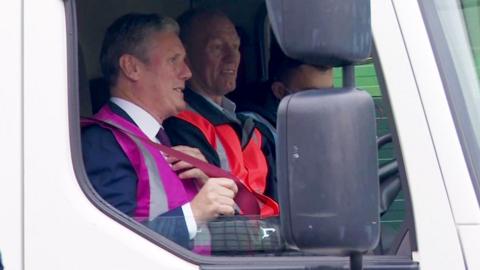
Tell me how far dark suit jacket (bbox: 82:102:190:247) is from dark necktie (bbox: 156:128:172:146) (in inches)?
6.7

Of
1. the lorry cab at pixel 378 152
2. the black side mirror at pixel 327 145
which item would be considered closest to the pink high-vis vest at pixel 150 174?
the lorry cab at pixel 378 152

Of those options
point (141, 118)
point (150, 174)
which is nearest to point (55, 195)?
point (150, 174)

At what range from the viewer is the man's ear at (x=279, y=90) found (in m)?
3.57

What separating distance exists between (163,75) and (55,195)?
644mm

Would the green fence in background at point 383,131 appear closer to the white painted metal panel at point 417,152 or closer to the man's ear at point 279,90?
the white painted metal panel at point 417,152

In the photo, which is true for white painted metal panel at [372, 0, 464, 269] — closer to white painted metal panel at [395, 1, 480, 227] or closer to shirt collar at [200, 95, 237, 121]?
white painted metal panel at [395, 1, 480, 227]

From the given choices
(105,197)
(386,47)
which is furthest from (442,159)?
(105,197)

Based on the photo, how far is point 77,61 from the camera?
2861 mm

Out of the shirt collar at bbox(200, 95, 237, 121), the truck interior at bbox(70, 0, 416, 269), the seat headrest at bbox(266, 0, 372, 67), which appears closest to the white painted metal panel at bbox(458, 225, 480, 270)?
the truck interior at bbox(70, 0, 416, 269)

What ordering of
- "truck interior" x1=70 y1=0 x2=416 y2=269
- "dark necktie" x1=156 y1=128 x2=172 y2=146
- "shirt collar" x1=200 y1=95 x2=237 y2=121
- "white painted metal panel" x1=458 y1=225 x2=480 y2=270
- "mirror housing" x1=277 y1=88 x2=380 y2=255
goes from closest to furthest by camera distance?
"mirror housing" x1=277 y1=88 x2=380 y2=255 < "white painted metal panel" x1=458 y1=225 x2=480 y2=270 < "truck interior" x1=70 y1=0 x2=416 y2=269 < "dark necktie" x1=156 y1=128 x2=172 y2=146 < "shirt collar" x1=200 y1=95 x2=237 y2=121

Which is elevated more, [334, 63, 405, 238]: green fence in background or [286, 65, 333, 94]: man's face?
Result: [286, 65, 333, 94]: man's face

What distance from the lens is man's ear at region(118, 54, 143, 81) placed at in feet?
10.6

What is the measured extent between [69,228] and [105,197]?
0.54 feet

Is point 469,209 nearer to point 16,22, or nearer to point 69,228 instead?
point 69,228
